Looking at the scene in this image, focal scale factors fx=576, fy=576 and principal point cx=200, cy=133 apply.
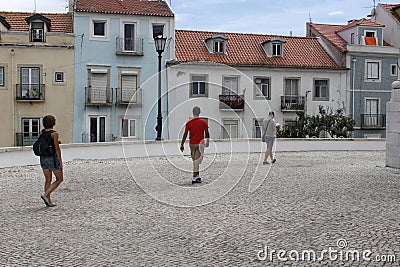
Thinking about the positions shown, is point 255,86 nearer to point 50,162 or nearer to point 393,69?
point 393,69

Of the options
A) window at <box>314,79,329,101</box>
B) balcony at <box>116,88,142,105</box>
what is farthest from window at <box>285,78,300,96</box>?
balcony at <box>116,88,142,105</box>

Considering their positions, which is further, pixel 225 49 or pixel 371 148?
pixel 225 49

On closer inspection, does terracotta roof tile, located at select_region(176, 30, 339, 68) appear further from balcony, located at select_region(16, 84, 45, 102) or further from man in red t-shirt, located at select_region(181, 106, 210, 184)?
man in red t-shirt, located at select_region(181, 106, 210, 184)

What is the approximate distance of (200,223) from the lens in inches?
309

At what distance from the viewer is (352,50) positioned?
37.9 meters

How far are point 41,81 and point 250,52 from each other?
43.5 feet

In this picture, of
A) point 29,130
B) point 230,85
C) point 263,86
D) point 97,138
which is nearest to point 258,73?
point 263,86

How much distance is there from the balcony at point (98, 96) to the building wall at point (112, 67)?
10.5 inches

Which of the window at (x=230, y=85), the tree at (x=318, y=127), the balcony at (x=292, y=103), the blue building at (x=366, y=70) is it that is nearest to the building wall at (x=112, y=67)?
the window at (x=230, y=85)

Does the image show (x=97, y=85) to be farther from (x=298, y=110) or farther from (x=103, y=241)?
(x=103, y=241)

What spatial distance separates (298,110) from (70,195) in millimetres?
27252

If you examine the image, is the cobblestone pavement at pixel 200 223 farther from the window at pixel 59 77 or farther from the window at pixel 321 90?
the window at pixel 321 90

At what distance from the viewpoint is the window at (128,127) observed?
30.9m

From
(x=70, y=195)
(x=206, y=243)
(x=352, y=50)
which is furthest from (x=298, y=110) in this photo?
(x=206, y=243)
